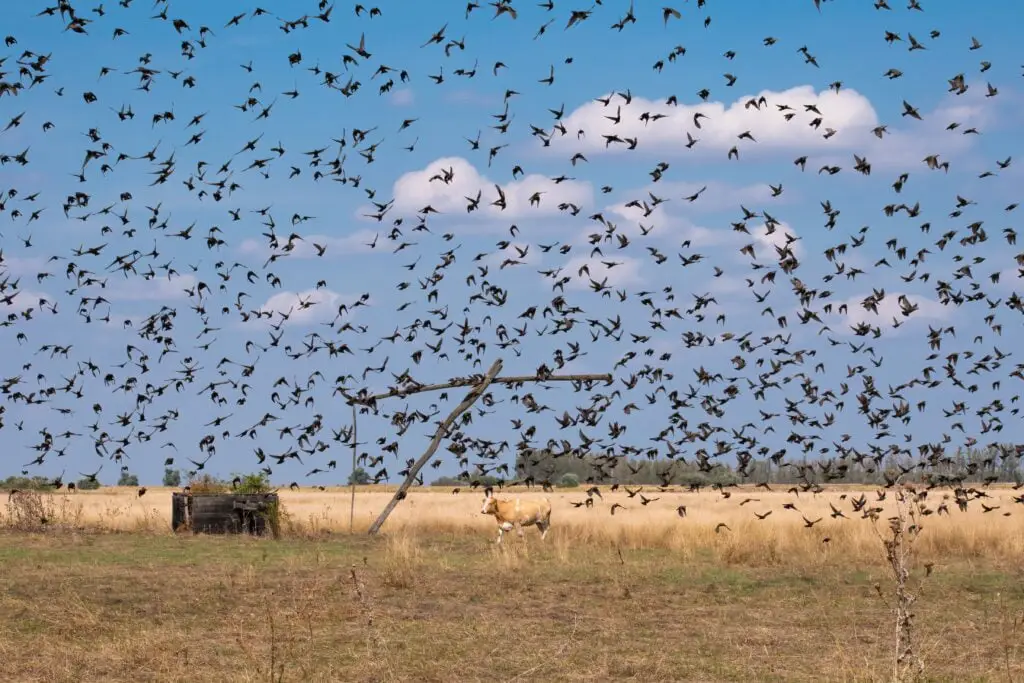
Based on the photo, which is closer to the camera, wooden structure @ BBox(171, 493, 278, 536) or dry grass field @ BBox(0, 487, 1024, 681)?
dry grass field @ BBox(0, 487, 1024, 681)

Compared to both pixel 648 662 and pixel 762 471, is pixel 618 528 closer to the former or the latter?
pixel 648 662

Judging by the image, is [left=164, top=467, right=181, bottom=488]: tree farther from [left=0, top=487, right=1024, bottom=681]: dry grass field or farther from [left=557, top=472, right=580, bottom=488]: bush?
[left=0, top=487, right=1024, bottom=681]: dry grass field

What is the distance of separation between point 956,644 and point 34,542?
24.5 metres

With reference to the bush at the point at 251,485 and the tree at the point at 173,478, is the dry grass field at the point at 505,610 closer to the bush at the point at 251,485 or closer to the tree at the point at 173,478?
the bush at the point at 251,485

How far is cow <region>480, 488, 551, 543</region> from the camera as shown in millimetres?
35344

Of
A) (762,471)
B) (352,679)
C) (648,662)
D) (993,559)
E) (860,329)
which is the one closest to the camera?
(352,679)

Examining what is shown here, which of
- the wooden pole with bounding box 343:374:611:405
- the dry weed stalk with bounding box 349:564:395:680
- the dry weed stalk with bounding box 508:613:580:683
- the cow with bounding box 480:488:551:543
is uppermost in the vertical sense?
the wooden pole with bounding box 343:374:611:405

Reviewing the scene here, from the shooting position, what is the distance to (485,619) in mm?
16062

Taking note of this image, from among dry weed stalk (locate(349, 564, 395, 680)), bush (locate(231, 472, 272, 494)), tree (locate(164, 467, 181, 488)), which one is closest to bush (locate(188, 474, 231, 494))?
bush (locate(231, 472, 272, 494))

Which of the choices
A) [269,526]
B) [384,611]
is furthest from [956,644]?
[269,526]

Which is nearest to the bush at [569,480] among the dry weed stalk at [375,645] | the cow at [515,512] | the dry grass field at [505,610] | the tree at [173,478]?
the tree at [173,478]

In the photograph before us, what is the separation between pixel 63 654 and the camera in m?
13.4

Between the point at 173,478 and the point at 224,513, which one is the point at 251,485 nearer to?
→ the point at 224,513

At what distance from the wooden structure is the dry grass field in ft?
10.6
